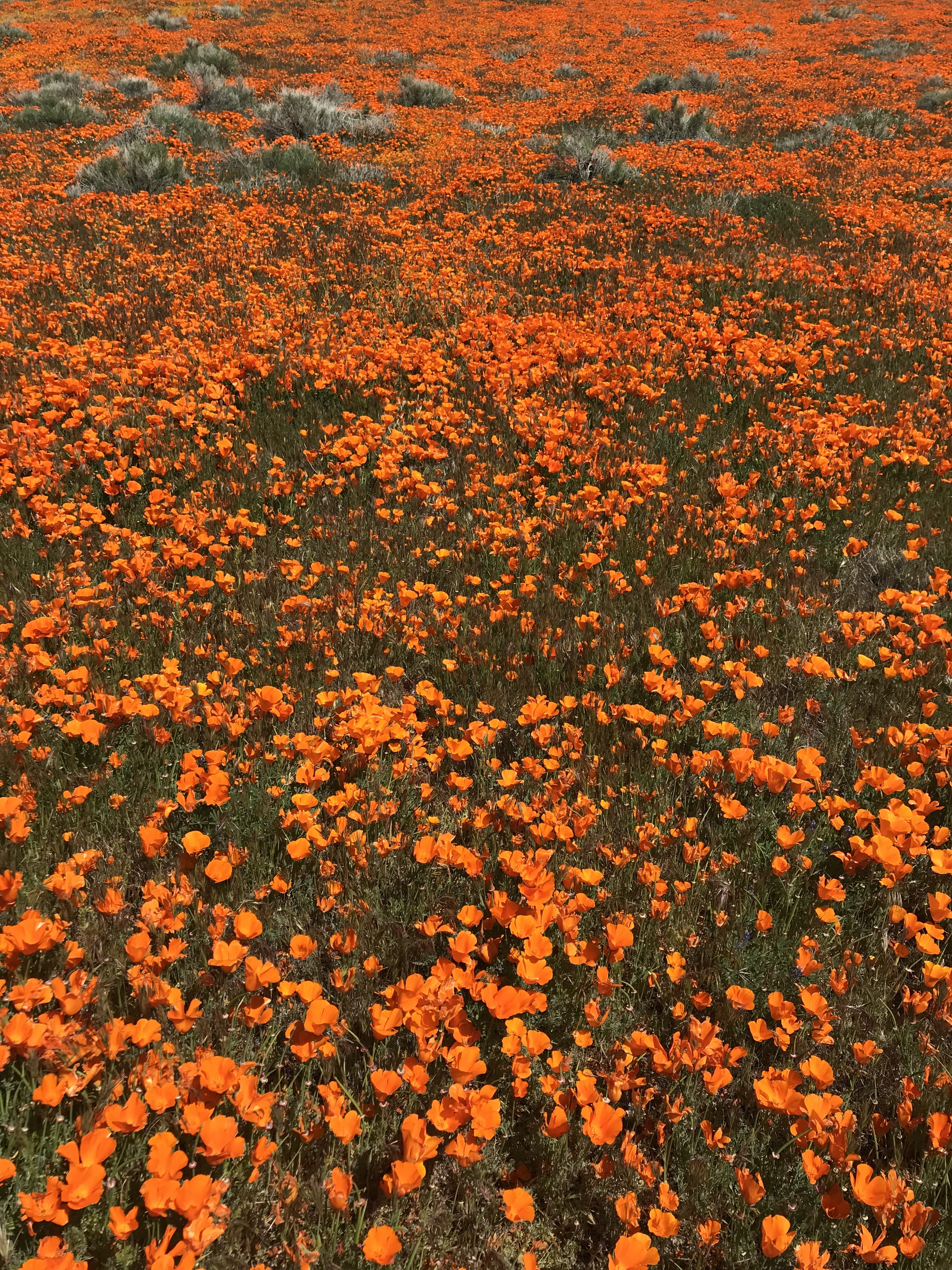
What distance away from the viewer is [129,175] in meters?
12.9

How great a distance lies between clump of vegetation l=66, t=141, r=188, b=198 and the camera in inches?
501

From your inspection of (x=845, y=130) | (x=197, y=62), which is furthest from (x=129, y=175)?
(x=845, y=130)

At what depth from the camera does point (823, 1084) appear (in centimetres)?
213

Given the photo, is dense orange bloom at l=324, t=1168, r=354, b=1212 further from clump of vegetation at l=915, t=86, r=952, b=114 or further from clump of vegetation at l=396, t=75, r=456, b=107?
clump of vegetation at l=915, t=86, r=952, b=114

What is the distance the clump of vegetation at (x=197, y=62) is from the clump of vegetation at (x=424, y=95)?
569cm

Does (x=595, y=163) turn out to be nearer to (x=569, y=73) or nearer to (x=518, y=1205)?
(x=569, y=73)

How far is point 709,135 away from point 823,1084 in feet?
66.1

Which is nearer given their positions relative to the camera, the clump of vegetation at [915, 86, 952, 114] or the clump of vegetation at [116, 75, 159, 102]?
the clump of vegetation at [915, 86, 952, 114]

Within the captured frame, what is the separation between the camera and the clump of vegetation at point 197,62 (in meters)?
21.4

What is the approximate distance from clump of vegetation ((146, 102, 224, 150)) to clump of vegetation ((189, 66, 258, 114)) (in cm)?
156

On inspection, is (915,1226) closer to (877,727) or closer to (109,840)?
(877,727)

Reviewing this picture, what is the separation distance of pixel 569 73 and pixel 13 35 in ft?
70.5

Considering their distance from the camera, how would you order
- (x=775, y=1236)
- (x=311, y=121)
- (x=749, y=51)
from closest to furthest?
(x=775, y=1236) → (x=311, y=121) → (x=749, y=51)

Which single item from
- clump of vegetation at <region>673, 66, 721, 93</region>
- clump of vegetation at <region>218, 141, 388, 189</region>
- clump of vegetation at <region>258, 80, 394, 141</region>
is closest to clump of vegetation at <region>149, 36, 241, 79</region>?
clump of vegetation at <region>258, 80, 394, 141</region>
